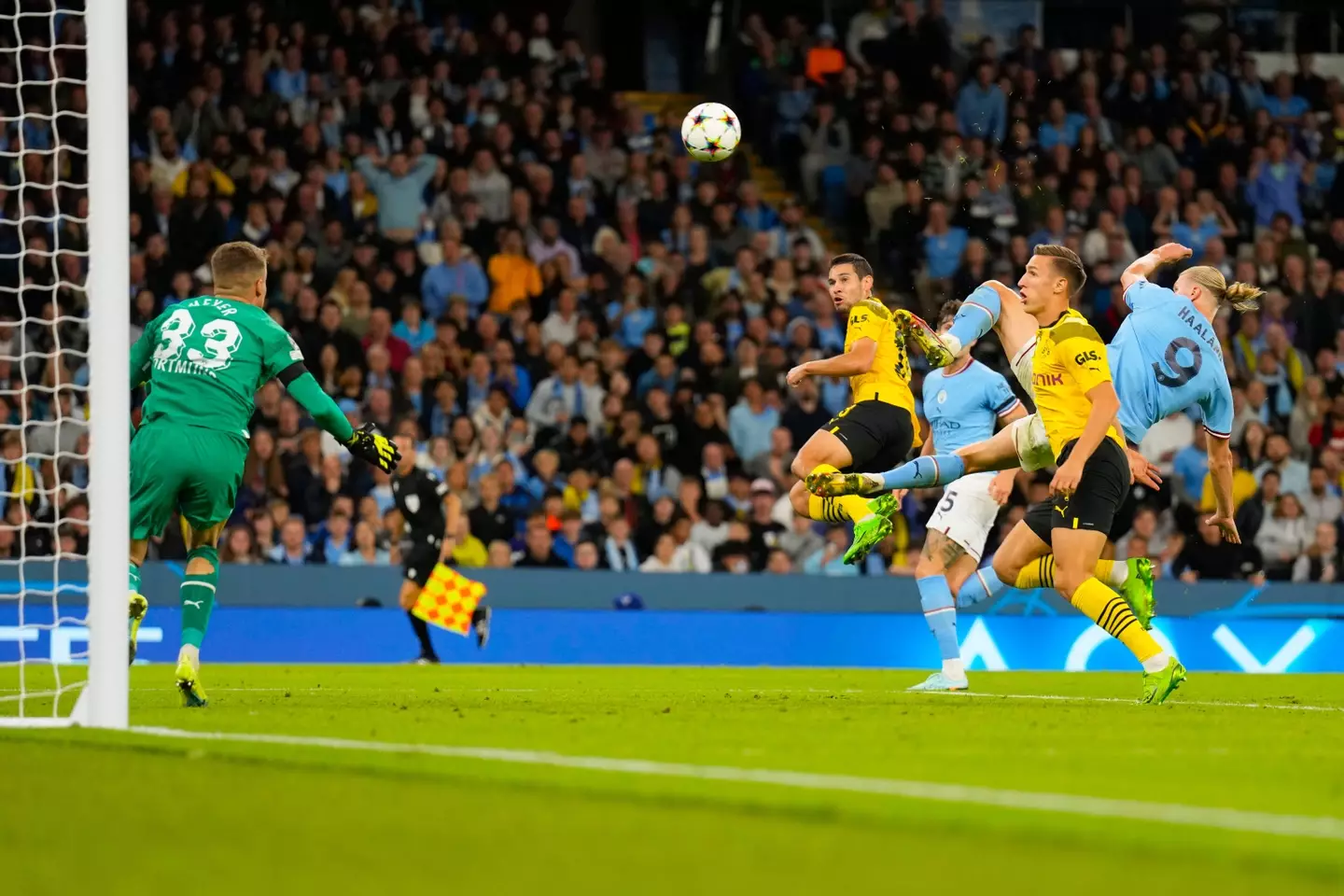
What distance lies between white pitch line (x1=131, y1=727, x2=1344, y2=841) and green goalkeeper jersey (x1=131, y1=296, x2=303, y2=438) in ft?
7.68

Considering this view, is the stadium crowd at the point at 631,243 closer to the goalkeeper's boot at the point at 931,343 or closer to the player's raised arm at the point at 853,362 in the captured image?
the player's raised arm at the point at 853,362

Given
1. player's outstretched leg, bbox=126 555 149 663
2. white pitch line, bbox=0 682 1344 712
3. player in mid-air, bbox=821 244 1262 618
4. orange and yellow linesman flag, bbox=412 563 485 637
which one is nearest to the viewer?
player's outstretched leg, bbox=126 555 149 663

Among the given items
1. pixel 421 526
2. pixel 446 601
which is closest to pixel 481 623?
pixel 446 601

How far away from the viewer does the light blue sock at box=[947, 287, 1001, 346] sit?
10695mm

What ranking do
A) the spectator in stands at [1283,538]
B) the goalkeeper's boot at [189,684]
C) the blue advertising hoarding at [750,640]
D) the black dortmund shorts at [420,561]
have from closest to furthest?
1. the goalkeeper's boot at [189,684]
2. the black dortmund shorts at [420,561]
3. the blue advertising hoarding at [750,640]
4. the spectator in stands at [1283,538]

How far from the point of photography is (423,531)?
623 inches

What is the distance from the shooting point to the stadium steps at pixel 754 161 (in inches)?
870

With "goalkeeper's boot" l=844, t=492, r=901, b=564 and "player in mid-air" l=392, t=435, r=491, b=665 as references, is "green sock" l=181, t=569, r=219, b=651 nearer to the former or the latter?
"goalkeeper's boot" l=844, t=492, r=901, b=564

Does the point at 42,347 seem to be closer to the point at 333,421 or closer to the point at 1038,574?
the point at 333,421

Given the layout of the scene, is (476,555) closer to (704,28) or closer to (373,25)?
(373,25)

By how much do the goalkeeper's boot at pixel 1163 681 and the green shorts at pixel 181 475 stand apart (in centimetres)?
429

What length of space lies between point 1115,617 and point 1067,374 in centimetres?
115

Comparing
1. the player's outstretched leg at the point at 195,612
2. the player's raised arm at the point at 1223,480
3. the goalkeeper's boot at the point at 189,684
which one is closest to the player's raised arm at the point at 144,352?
→ the player's outstretched leg at the point at 195,612

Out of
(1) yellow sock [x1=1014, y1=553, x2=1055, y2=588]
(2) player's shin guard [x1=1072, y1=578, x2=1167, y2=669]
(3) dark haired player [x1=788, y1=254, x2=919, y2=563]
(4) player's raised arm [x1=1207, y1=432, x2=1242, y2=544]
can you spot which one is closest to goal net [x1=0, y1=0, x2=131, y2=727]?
(3) dark haired player [x1=788, y1=254, x2=919, y2=563]
